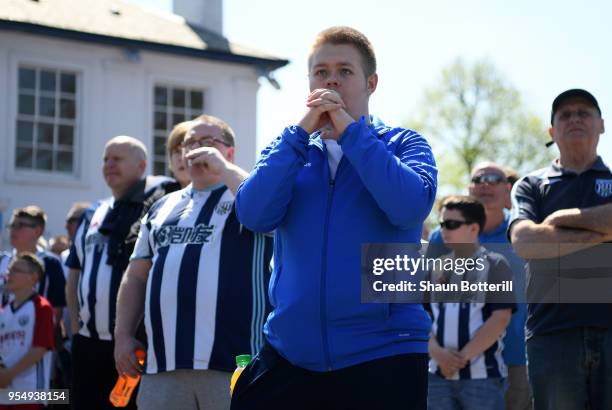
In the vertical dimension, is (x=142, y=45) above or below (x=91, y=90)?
above

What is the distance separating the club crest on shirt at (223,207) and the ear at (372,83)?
1.54 m

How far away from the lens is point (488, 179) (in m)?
7.28

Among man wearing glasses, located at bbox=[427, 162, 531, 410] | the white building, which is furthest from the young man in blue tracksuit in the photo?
the white building

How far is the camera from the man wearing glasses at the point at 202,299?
4.64m

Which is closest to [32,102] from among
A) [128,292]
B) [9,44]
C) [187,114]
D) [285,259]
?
[9,44]

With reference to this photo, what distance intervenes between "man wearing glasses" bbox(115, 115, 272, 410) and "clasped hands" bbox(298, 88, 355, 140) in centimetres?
141

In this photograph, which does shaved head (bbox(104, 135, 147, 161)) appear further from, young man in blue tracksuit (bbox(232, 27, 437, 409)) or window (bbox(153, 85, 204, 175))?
window (bbox(153, 85, 204, 175))

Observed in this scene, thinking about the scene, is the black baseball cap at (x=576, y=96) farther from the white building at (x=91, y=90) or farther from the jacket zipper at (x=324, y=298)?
the white building at (x=91, y=90)

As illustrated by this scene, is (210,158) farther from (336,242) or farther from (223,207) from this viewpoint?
(336,242)

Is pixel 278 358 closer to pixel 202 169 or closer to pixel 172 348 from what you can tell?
pixel 172 348

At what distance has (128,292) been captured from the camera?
5.11 m

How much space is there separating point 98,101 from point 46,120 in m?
1.14

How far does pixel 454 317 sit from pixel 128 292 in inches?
92.2

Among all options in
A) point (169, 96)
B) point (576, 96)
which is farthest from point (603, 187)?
point (169, 96)
